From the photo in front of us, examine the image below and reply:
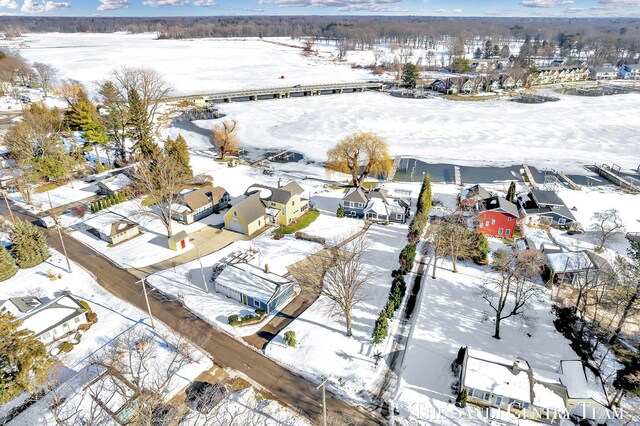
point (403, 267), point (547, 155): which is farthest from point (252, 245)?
point (547, 155)

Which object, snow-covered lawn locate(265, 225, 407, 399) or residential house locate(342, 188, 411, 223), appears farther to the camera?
residential house locate(342, 188, 411, 223)

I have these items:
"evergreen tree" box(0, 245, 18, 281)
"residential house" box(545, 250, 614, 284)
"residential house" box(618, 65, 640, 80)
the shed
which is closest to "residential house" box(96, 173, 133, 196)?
the shed

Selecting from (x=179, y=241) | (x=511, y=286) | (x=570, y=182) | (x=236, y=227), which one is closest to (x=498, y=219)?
(x=511, y=286)

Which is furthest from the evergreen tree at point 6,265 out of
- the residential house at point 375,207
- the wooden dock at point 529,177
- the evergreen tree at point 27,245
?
the wooden dock at point 529,177

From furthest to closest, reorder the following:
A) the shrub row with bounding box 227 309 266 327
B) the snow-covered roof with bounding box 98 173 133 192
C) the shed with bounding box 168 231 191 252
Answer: the snow-covered roof with bounding box 98 173 133 192 < the shed with bounding box 168 231 191 252 < the shrub row with bounding box 227 309 266 327

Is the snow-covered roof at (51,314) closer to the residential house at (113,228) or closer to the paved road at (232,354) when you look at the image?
the paved road at (232,354)

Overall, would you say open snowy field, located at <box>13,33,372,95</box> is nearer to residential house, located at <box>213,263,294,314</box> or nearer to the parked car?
the parked car
